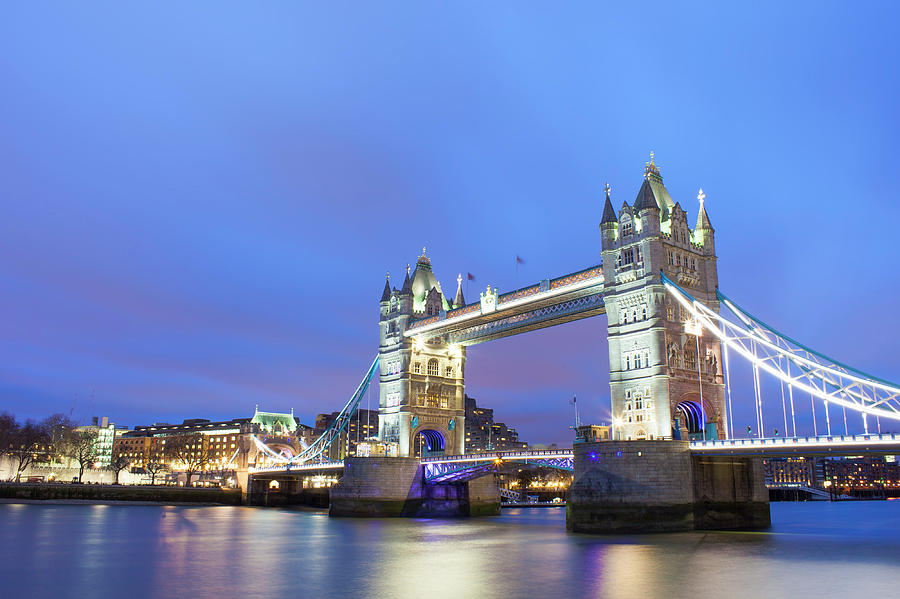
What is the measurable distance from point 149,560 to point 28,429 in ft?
320

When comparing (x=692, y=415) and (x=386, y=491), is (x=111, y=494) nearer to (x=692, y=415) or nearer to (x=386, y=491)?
(x=386, y=491)

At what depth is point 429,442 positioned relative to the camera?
277 feet

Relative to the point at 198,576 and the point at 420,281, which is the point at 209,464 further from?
the point at 198,576

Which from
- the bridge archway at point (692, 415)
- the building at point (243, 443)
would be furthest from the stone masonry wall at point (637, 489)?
the building at point (243, 443)

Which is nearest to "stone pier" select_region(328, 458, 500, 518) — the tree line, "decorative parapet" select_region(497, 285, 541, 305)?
"decorative parapet" select_region(497, 285, 541, 305)

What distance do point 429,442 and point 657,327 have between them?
3780cm

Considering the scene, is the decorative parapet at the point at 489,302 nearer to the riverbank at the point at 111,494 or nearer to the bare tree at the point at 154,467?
the riverbank at the point at 111,494

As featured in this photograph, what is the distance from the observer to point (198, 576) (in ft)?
107

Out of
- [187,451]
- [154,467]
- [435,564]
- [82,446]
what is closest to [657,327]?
[435,564]

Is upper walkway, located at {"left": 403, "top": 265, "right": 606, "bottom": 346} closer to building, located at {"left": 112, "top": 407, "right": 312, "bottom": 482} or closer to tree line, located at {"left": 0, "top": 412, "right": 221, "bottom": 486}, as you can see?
building, located at {"left": 112, "top": 407, "right": 312, "bottom": 482}

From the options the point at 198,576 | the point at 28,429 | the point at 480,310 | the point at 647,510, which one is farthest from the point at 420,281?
the point at 28,429

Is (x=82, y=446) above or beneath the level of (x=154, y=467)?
above

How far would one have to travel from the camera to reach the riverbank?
3984 inches

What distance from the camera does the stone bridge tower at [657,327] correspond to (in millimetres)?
52844
